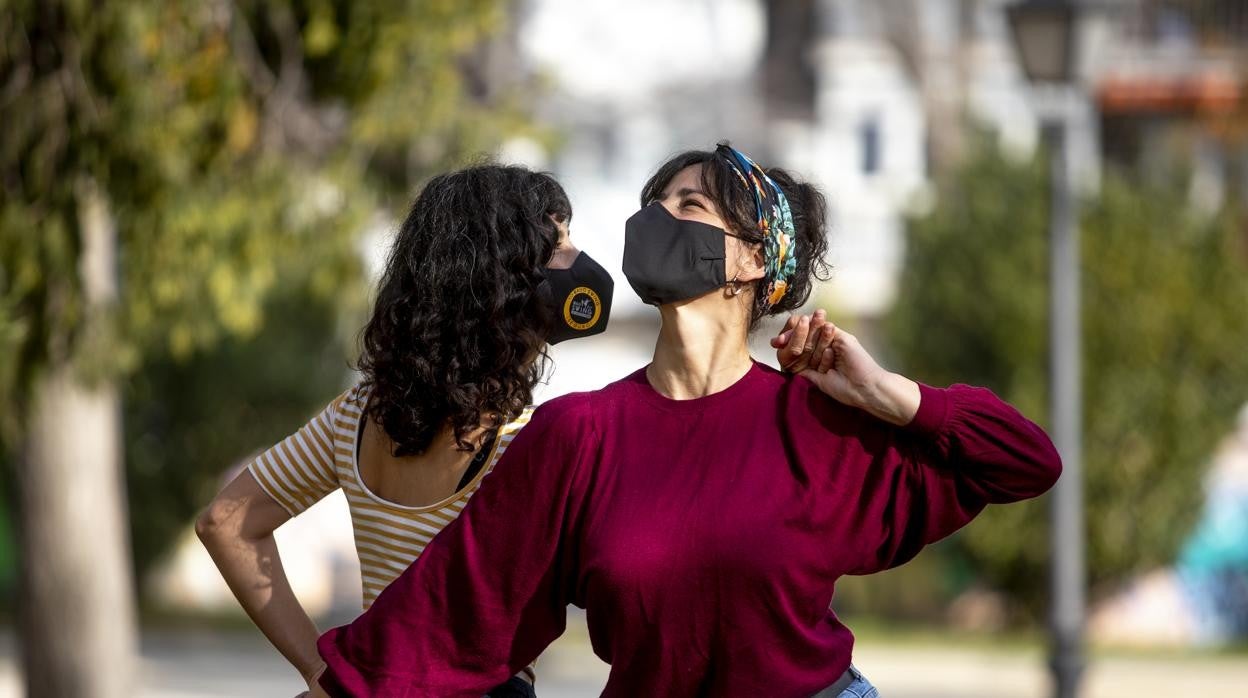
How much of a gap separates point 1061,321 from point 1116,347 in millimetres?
9750

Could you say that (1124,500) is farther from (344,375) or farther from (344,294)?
(344,294)

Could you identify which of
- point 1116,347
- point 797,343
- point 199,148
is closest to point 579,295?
point 797,343

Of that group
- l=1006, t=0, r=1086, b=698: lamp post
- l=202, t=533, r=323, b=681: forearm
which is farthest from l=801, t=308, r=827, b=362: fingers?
l=1006, t=0, r=1086, b=698: lamp post

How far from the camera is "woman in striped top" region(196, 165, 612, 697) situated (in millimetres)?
2887

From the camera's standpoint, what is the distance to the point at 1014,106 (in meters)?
32.4

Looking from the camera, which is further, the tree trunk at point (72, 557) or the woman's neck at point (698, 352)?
the tree trunk at point (72, 557)

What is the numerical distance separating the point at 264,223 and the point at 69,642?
2303mm

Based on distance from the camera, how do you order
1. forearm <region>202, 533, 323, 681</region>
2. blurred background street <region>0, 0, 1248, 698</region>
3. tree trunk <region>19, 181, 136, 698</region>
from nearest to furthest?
forearm <region>202, 533, 323, 681</region>
blurred background street <region>0, 0, 1248, 698</region>
tree trunk <region>19, 181, 136, 698</region>

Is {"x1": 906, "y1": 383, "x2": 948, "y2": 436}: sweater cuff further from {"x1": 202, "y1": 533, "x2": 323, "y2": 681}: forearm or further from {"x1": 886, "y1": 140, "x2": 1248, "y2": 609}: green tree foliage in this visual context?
{"x1": 886, "y1": 140, "x2": 1248, "y2": 609}: green tree foliage

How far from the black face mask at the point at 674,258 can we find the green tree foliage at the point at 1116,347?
1570 centimetres

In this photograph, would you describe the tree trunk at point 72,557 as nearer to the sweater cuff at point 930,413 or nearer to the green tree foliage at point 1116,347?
the sweater cuff at point 930,413

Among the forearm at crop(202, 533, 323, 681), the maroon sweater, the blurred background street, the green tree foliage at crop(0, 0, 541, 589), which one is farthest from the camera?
the blurred background street

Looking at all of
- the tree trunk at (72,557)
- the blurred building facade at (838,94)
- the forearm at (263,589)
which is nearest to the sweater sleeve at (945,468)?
the forearm at (263,589)

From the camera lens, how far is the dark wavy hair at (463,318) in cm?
288
